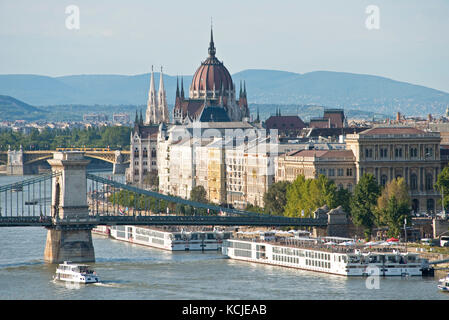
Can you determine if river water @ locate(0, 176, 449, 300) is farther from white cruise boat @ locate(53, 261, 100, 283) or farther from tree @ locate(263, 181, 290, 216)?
tree @ locate(263, 181, 290, 216)

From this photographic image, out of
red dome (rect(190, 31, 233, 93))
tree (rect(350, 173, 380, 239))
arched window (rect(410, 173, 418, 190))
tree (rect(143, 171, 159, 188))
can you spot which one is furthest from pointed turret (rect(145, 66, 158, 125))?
tree (rect(350, 173, 380, 239))

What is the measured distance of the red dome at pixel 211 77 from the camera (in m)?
191

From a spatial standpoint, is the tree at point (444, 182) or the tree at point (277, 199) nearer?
the tree at point (444, 182)

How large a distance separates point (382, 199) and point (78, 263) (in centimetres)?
1787

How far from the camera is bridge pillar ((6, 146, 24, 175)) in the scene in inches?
7606

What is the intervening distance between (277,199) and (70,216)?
21155mm

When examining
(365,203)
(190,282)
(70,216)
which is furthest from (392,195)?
(190,282)

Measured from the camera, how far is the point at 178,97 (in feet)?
620

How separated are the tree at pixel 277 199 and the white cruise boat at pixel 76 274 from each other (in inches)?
1005

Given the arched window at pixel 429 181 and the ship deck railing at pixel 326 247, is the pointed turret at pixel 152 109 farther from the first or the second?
the ship deck railing at pixel 326 247

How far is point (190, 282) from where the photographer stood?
6912cm

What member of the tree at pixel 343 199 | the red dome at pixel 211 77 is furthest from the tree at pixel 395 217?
the red dome at pixel 211 77
